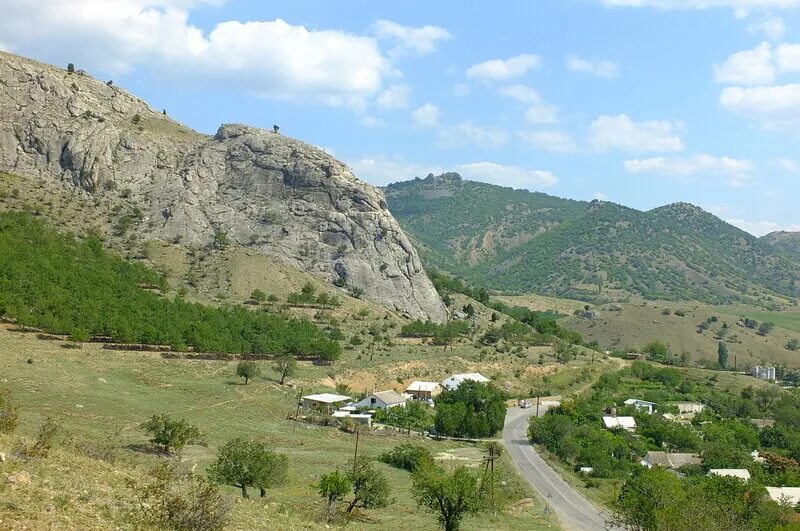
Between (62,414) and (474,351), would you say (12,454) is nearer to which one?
(62,414)

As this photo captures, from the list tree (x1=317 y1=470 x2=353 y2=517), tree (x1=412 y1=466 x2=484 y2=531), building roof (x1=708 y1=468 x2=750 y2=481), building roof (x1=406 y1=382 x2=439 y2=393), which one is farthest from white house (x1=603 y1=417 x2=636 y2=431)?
tree (x1=317 y1=470 x2=353 y2=517)

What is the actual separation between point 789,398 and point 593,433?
130ft

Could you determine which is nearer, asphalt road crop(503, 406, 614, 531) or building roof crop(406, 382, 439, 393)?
asphalt road crop(503, 406, 614, 531)

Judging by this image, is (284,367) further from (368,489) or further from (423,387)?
(368,489)

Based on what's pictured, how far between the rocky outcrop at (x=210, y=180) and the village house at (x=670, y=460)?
55.4 meters

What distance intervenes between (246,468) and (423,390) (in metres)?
42.8

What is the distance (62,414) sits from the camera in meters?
36.7

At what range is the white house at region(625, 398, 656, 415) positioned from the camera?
237ft

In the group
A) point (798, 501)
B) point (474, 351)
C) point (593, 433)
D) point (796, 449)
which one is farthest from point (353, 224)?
point (798, 501)

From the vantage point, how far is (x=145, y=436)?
37.3 m

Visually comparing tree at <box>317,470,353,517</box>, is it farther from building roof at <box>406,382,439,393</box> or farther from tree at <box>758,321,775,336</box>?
tree at <box>758,321,775,336</box>

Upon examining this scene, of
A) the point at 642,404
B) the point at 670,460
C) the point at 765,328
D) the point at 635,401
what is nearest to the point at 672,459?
the point at 670,460

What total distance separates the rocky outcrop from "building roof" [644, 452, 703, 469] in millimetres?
55415

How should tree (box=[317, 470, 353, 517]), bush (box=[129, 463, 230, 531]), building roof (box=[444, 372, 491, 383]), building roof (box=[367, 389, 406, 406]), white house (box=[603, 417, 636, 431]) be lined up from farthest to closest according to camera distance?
building roof (box=[444, 372, 491, 383])
white house (box=[603, 417, 636, 431])
building roof (box=[367, 389, 406, 406])
tree (box=[317, 470, 353, 517])
bush (box=[129, 463, 230, 531])
